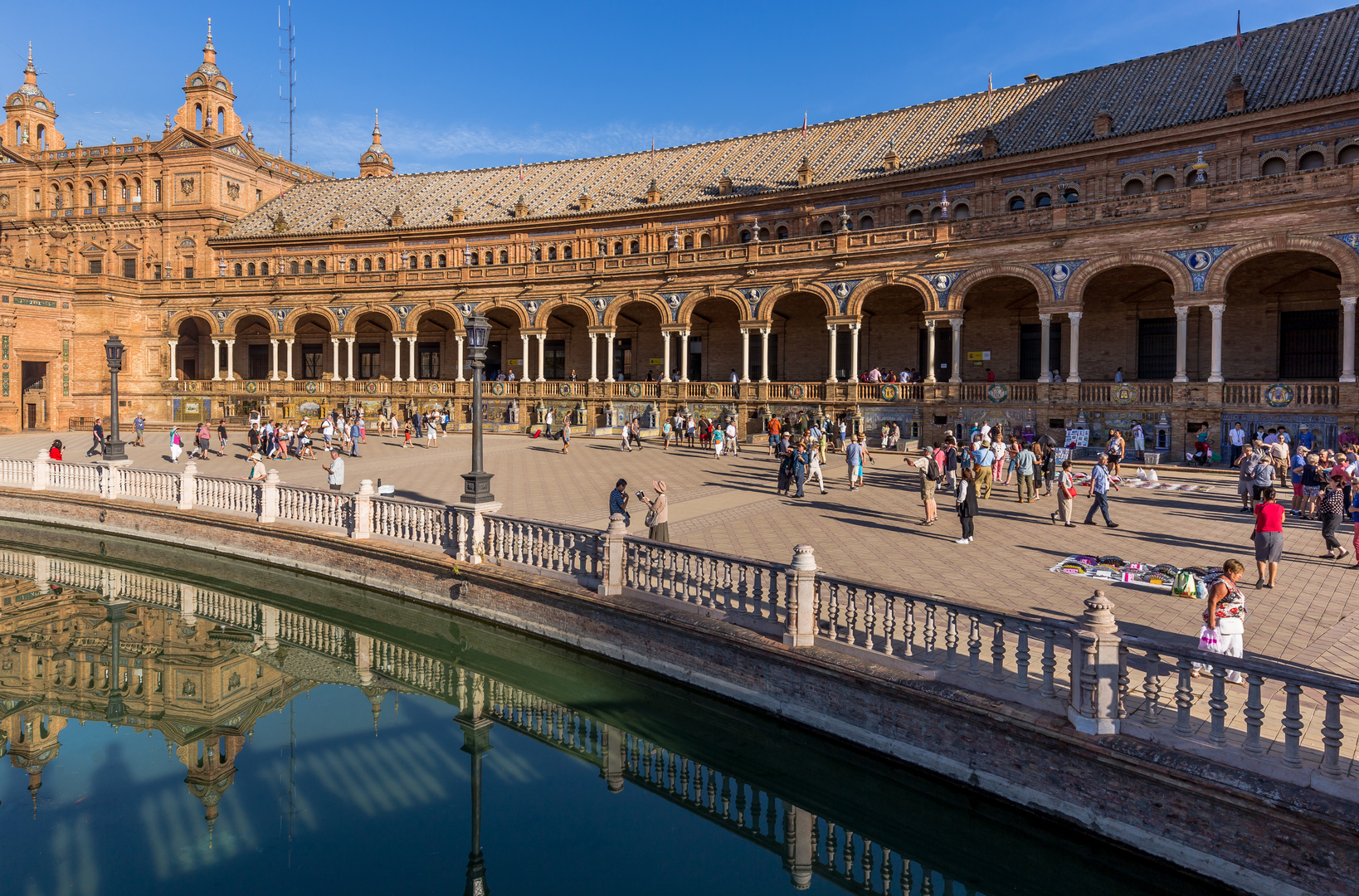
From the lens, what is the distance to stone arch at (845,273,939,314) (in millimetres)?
31875

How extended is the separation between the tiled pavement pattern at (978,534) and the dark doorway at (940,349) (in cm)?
1021

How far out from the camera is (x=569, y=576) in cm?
1212

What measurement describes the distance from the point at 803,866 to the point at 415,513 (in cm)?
1001

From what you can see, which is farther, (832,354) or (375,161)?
(375,161)

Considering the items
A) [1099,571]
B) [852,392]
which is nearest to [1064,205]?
[852,392]

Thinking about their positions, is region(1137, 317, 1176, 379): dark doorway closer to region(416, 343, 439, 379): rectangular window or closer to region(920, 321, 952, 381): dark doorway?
region(920, 321, 952, 381): dark doorway

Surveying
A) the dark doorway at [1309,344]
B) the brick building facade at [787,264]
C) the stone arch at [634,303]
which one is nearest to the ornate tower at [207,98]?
the brick building facade at [787,264]

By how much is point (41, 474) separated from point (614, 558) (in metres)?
20.1

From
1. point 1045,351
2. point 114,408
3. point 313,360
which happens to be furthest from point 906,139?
point 313,360

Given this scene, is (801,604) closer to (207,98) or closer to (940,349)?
(940,349)

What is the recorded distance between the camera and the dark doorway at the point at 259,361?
171 feet

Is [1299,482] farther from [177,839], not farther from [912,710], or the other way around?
[177,839]

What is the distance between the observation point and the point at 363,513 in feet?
50.4

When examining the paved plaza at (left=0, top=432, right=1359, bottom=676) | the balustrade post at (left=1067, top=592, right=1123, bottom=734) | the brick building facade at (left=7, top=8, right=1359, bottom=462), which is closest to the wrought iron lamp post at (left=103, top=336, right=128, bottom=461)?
the paved plaza at (left=0, top=432, right=1359, bottom=676)
